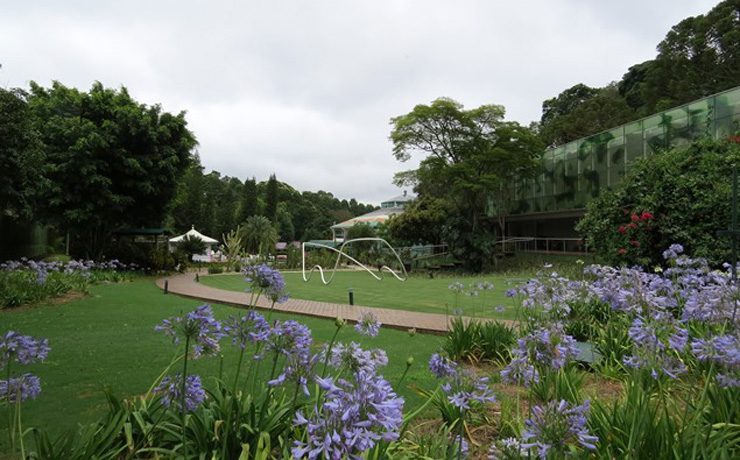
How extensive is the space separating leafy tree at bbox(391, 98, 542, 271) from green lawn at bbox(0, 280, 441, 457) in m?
17.9

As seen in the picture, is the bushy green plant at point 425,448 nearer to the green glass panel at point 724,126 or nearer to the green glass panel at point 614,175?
the green glass panel at point 724,126

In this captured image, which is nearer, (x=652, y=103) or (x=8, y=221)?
(x=8, y=221)

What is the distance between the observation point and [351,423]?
1.10 metres

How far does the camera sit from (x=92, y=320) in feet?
27.5

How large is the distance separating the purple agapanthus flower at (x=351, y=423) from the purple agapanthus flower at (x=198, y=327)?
2.57ft

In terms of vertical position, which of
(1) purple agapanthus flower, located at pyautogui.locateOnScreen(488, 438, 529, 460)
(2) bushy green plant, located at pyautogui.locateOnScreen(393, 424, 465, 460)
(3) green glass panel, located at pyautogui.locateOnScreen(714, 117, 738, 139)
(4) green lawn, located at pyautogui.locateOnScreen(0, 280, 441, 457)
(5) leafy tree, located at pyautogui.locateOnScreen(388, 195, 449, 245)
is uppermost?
(3) green glass panel, located at pyautogui.locateOnScreen(714, 117, 738, 139)

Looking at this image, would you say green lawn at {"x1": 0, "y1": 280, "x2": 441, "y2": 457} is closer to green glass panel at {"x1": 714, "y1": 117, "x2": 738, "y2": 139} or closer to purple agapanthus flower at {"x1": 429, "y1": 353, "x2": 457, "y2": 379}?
purple agapanthus flower at {"x1": 429, "y1": 353, "x2": 457, "y2": 379}

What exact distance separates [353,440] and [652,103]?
36.4m

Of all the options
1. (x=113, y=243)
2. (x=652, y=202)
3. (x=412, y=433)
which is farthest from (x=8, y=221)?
(x=652, y=202)

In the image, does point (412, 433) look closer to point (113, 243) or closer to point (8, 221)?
point (8, 221)

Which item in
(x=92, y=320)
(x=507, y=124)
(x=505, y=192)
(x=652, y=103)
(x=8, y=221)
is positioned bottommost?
(x=92, y=320)

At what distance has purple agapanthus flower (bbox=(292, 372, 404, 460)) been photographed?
1053 mm

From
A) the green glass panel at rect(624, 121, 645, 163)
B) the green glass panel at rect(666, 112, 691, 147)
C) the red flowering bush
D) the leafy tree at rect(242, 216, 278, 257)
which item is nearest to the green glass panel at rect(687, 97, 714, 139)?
the green glass panel at rect(666, 112, 691, 147)

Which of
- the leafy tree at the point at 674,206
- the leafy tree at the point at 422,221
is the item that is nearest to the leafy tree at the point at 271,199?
the leafy tree at the point at 422,221
